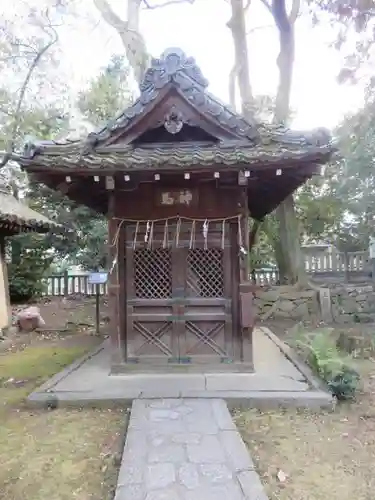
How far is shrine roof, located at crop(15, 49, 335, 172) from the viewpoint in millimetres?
5945

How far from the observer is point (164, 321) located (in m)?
6.89

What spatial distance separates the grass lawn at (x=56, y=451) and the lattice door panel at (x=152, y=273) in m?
2.01

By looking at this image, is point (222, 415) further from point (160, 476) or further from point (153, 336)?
point (153, 336)

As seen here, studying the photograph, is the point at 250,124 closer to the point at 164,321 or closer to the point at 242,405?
the point at 164,321

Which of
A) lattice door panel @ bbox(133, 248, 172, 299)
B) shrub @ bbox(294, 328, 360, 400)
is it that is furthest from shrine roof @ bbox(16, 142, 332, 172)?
shrub @ bbox(294, 328, 360, 400)

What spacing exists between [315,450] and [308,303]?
31.3 ft

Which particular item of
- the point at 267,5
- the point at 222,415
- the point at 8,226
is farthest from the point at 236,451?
the point at 267,5

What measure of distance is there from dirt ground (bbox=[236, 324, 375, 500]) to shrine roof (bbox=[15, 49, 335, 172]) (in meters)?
3.06

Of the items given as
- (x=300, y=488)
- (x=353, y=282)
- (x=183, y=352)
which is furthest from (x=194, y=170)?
(x=353, y=282)

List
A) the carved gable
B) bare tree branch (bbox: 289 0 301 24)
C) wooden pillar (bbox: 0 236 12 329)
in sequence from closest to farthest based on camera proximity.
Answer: the carved gable
wooden pillar (bbox: 0 236 12 329)
bare tree branch (bbox: 289 0 301 24)

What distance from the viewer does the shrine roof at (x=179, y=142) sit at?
5.95 meters

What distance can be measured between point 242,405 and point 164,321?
189cm

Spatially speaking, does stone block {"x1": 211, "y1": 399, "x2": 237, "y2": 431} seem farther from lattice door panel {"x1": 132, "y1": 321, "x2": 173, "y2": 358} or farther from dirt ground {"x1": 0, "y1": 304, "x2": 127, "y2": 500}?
lattice door panel {"x1": 132, "y1": 321, "x2": 173, "y2": 358}

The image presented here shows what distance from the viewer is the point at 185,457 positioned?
12.9ft
